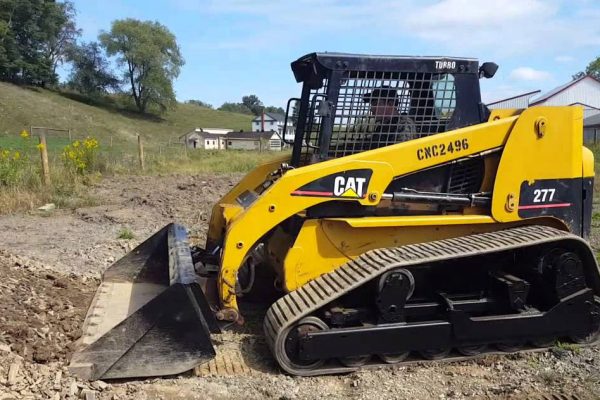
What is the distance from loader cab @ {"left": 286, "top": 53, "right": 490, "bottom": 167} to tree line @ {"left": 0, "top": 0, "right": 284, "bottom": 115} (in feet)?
259

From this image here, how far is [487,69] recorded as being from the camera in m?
4.94

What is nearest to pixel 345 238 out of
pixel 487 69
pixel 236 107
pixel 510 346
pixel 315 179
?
pixel 315 179

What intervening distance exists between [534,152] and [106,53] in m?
87.2

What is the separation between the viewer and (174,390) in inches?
154

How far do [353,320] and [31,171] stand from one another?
1025cm

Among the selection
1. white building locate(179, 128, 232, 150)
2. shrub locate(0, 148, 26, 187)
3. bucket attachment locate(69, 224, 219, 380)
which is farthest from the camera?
white building locate(179, 128, 232, 150)

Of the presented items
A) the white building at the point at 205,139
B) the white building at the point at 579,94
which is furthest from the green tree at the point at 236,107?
the white building at the point at 579,94

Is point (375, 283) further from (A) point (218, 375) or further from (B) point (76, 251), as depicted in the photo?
(B) point (76, 251)

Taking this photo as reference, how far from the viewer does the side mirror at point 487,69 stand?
4906 mm

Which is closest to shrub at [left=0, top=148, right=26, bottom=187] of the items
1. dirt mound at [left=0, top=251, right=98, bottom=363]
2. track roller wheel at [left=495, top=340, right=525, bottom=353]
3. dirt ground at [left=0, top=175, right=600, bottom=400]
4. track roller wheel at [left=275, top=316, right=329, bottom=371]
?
dirt mound at [left=0, top=251, right=98, bottom=363]

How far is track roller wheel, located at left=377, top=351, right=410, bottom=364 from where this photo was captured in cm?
432

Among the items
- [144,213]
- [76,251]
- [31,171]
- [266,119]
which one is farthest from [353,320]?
[266,119]

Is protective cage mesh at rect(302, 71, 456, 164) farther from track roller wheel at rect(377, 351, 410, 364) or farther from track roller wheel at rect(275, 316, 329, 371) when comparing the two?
track roller wheel at rect(377, 351, 410, 364)

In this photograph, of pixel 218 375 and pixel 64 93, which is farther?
pixel 64 93
